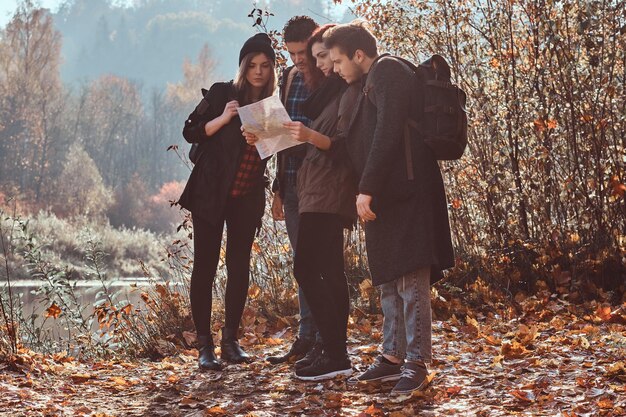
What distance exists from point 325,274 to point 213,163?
3.21 feet

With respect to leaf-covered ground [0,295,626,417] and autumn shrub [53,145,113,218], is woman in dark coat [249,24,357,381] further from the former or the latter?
autumn shrub [53,145,113,218]

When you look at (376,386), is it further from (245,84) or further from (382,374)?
(245,84)

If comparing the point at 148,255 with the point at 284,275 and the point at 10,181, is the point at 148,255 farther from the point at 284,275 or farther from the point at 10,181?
the point at 284,275

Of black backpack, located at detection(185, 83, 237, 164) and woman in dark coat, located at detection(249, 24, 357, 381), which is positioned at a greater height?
black backpack, located at detection(185, 83, 237, 164)

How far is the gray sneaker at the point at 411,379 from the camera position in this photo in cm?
398

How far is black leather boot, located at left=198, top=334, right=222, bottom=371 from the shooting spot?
4.84 m

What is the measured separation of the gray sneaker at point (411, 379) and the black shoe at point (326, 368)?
41 centimetres

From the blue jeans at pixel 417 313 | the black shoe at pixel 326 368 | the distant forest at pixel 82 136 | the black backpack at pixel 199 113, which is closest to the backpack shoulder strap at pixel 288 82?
the black backpack at pixel 199 113

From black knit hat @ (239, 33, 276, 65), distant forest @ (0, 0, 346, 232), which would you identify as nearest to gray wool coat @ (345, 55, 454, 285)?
black knit hat @ (239, 33, 276, 65)

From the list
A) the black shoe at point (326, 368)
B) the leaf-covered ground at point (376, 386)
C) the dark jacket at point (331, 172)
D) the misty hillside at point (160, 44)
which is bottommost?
the leaf-covered ground at point (376, 386)

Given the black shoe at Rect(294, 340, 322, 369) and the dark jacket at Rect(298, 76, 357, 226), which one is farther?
the black shoe at Rect(294, 340, 322, 369)

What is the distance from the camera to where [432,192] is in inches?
155

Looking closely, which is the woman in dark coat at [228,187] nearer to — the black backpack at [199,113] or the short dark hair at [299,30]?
the black backpack at [199,113]

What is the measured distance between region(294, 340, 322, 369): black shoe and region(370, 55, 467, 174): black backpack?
1.29 metres
